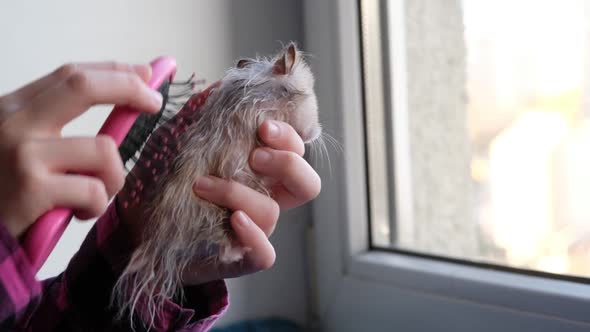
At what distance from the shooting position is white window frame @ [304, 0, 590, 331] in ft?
1.65

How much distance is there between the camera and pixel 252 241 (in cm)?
35

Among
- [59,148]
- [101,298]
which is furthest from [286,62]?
[101,298]

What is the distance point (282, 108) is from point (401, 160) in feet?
1.07

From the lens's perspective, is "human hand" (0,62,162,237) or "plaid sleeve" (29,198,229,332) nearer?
"human hand" (0,62,162,237)

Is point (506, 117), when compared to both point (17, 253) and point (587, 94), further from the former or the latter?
point (17, 253)

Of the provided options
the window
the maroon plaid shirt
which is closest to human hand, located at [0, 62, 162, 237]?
the maroon plaid shirt

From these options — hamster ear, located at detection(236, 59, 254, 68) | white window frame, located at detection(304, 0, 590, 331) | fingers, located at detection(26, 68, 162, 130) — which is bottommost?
white window frame, located at detection(304, 0, 590, 331)

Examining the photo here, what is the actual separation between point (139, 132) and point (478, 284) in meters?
0.33

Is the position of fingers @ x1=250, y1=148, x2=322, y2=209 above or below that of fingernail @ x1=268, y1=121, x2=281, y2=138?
below

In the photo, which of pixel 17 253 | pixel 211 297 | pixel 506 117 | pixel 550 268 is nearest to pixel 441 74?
pixel 506 117

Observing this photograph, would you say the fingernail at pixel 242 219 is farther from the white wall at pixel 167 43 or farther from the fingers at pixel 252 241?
the white wall at pixel 167 43

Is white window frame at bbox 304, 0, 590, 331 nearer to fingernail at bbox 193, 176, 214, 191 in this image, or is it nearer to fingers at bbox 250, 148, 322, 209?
fingers at bbox 250, 148, 322, 209

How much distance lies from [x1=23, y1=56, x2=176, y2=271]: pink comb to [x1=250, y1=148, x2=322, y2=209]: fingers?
8 cm

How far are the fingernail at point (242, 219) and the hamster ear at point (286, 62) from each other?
0.10 m
